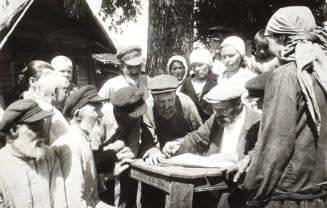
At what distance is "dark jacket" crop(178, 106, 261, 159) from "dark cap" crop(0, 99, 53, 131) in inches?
70.4

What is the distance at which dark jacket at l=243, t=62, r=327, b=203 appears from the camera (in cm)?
262

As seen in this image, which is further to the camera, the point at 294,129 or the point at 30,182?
the point at 30,182

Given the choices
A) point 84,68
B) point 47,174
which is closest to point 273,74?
point 47,174

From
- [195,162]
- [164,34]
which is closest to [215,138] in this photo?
[195,162]

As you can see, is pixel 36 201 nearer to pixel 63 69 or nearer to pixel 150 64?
pixel 63 69

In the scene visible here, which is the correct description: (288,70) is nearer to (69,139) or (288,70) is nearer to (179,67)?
(69,139)

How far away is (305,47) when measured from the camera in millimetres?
Result: 2725

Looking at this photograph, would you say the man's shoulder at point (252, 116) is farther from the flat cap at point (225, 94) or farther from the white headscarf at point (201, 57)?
the white headscarf at point (201, 57)

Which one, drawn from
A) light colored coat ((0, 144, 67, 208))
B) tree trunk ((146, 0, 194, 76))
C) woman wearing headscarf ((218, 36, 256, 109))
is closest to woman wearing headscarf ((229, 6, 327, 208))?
light colored coat ((0, 144, 67, 208))

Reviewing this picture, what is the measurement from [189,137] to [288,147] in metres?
1.66

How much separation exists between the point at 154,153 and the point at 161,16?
10.00ft

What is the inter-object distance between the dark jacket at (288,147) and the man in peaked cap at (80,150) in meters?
1.37

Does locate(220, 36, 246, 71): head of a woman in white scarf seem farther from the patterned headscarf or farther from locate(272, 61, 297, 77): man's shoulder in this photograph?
locate(272, 61, 297, 77): man's shoulder

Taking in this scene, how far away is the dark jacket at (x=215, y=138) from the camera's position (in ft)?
11.8
